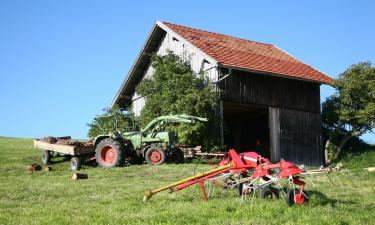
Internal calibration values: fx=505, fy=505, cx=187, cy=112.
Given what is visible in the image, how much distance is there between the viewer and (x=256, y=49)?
83.0ft

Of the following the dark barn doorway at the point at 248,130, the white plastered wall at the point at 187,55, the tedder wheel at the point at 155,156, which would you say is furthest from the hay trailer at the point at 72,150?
the dark barn doorway at the point at 248,130

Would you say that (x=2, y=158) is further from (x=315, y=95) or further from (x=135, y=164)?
(x=315, y=95)

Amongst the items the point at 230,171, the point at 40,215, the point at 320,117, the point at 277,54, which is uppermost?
the point at 277,54

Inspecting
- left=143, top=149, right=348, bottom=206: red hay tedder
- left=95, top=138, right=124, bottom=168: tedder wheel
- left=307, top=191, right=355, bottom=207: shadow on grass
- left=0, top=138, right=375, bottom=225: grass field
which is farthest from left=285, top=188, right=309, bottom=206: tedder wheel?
left=95, top=138, right=124, bottom=168: tedder wheel

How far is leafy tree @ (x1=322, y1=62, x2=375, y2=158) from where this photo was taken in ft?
75.2

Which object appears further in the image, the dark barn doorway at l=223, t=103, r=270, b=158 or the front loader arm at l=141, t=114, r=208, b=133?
the dark barn doorway at l=223, t=103, r=270, b=158

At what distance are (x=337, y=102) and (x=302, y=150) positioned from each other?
10.2ft

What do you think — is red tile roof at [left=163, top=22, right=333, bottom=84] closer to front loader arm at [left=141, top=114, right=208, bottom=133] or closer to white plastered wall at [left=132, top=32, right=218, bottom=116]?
white plastered wall at [left=132, top=32, right=218, bottom=116]

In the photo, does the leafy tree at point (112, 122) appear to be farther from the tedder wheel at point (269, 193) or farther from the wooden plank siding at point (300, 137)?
the tedder wheel at point (269, 193)

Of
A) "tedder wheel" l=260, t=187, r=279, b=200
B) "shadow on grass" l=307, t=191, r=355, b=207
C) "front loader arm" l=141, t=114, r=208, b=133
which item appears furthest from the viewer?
"front loader arm" l=141, t=114, r=208, b=133

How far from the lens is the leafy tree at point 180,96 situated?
19812mm

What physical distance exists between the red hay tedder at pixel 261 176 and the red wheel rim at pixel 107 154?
8032 mm

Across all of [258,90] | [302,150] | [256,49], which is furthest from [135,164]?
[256,49]

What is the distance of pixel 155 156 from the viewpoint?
1653cm
